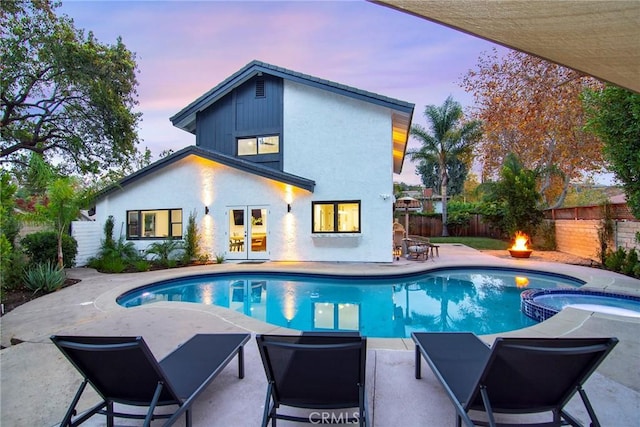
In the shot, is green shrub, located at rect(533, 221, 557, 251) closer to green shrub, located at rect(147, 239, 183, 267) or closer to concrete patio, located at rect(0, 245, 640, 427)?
concrete patio, located at rect(0, 245, 640, 427)

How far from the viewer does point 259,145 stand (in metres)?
13.5

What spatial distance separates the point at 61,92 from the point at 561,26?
61.6 ft

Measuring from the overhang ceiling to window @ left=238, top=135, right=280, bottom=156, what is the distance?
11733 millimetres

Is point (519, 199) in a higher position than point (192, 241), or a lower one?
higher

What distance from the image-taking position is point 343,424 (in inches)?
99.8

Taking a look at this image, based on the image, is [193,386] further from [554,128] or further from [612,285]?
[554,128]

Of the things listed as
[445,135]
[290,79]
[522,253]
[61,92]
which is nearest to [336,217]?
[290,79]

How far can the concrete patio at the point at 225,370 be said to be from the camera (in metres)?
2.65

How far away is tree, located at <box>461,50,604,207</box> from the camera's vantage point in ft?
50.8

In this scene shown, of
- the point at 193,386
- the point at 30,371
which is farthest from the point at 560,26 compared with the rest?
the point at 30,371

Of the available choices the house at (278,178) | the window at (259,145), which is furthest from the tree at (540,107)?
the window at (259,145)

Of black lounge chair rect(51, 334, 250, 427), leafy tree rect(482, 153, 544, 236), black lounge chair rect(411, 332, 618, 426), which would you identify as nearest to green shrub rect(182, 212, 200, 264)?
black lounge chair rect(51, 334, 250, 427)

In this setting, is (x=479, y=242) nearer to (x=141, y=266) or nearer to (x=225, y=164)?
(x=225, y=164)

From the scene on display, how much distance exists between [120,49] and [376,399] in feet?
58.3
